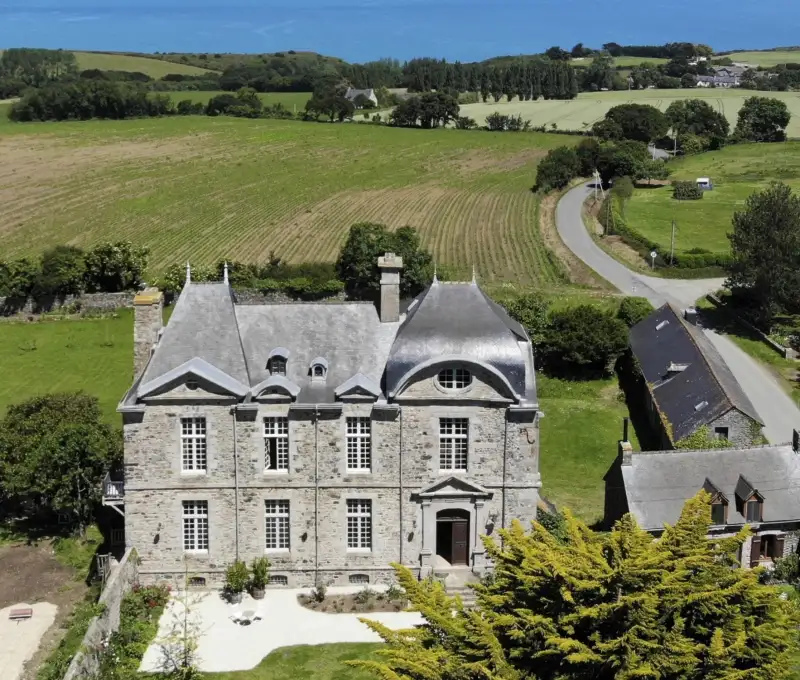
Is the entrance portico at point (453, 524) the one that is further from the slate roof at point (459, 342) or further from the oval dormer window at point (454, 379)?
the slate roof at point (459, 342)

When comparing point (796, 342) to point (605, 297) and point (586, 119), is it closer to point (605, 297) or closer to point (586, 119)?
point (605, 297)

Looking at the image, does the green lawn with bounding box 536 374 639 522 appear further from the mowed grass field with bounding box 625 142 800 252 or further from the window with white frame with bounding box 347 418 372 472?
the mowed grass field with bounding box 625 142 800 252

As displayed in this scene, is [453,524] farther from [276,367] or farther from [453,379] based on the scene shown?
[276,367]

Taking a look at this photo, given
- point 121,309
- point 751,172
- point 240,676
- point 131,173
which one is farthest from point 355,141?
point 240,676

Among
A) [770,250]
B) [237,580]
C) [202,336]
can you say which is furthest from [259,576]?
[770,250]

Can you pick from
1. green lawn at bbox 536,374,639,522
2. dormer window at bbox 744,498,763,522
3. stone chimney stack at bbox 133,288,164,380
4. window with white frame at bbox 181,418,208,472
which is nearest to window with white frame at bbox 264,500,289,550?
window with white frame at bbox 181,418,208,472
